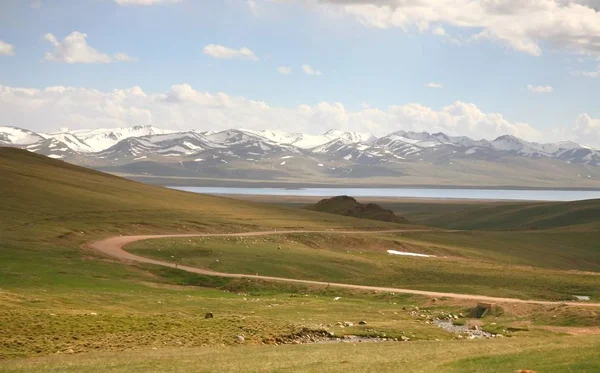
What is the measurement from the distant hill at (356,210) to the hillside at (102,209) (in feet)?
46.6

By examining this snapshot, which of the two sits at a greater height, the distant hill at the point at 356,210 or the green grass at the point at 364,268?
the distant hill at the point at 356,210

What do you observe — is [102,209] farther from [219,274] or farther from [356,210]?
[356,210]

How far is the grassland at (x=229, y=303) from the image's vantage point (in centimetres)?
2847

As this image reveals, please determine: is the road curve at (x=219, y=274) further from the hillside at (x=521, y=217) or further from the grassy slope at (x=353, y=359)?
the hillside at (x=521, y=217)

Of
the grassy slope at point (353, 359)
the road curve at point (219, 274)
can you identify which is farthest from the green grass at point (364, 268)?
the grassy slope at point (353, 359)

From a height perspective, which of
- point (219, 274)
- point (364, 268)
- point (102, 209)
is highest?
point (102, 209)

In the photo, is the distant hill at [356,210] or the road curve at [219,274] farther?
the distant hill at [356,210]

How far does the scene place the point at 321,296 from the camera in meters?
56.1

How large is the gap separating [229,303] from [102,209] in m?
57.1

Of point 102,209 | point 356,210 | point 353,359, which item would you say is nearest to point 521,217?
point 356,210

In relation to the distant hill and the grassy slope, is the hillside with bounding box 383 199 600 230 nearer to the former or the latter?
the distant hill

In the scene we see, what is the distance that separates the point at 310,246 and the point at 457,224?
9743 centimetres

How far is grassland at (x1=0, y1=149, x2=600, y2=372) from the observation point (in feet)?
93.4

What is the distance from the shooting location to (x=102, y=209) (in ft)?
333
